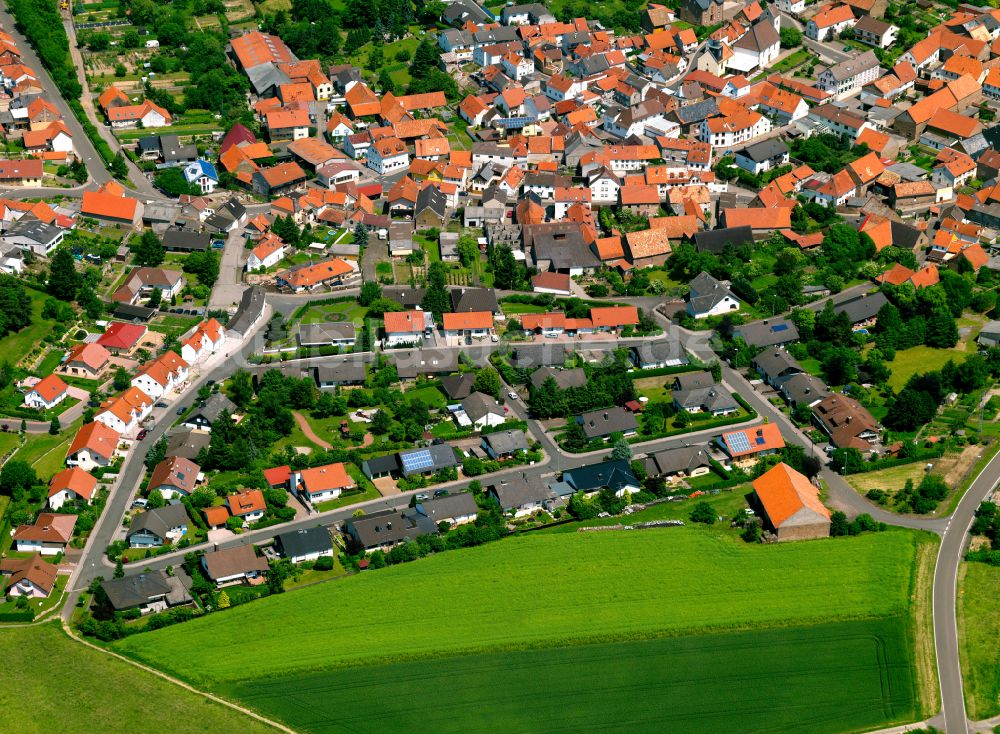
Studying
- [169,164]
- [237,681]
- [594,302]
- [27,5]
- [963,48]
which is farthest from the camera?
[27,5]

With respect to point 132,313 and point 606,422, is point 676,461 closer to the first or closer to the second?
point 606,422

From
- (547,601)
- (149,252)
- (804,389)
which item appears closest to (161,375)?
(149,252)

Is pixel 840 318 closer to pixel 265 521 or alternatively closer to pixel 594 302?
pixel 594 302

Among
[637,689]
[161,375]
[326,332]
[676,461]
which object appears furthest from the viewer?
[326,332]

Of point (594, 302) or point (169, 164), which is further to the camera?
point (169, 164)

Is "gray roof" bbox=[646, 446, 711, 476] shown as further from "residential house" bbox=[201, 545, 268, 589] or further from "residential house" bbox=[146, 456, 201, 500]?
"residential house" bbox=[146, 456, 201, 500]

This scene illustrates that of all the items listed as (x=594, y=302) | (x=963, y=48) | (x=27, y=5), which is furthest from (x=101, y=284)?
(x=963, y=48)
